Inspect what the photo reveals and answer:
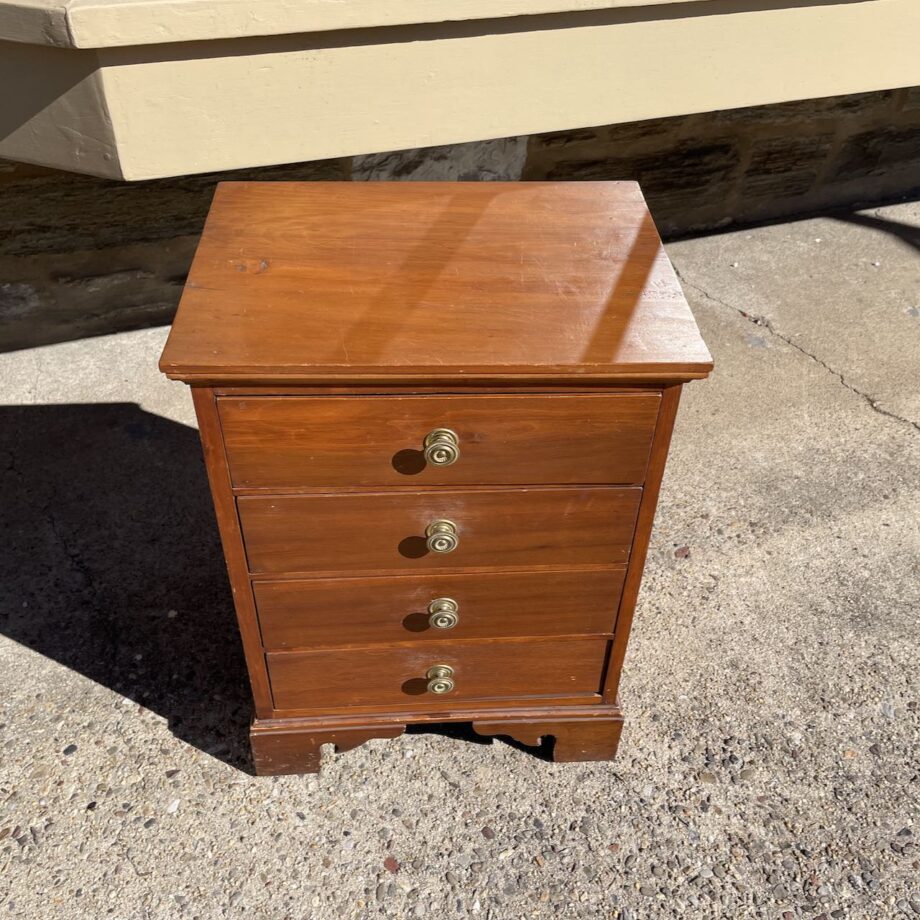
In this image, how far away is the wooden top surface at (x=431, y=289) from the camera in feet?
4.91

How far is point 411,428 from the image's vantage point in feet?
5.19

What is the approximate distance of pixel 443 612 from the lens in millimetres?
1871

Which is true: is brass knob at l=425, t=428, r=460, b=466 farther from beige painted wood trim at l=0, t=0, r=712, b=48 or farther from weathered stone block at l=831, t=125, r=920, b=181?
weathered stone block at l=831, t=125, r=920, b=181

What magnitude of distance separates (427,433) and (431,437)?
1cm

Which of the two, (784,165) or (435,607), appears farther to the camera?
(784,165)

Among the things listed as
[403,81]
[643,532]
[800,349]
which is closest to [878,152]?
[800,349]

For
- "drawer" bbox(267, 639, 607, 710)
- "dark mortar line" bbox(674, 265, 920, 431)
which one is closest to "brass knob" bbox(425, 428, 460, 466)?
"drawer" bbox(267, 639, 607, 710)

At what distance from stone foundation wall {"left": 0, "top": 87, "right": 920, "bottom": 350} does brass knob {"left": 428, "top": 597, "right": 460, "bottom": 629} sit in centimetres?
206

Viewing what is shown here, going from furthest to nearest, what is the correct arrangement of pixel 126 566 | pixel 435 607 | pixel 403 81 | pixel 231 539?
pixel 126 566 < pixel 403 81 < pixel 435 607 < pixel 231 539

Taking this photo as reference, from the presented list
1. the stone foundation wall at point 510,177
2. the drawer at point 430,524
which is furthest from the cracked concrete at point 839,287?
the drawer at point 430,524

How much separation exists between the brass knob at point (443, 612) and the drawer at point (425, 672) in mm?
102

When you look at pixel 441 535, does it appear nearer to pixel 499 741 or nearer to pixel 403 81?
pixel 499 741

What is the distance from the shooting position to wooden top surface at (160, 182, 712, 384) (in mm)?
1498

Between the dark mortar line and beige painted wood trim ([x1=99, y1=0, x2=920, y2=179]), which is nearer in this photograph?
beige painted wood trim ([x1=99, y1=0, x2=920, y2=179])
